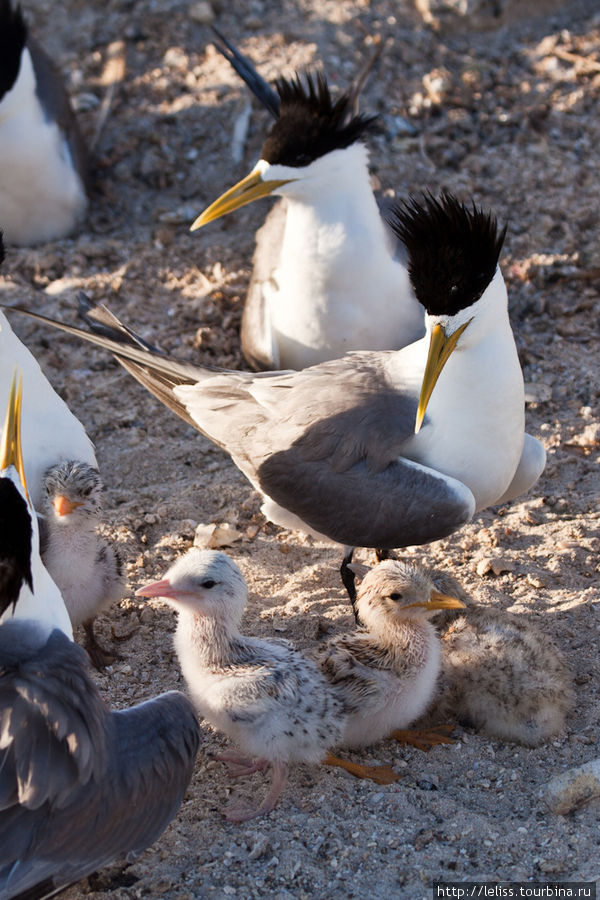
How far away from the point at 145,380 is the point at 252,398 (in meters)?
0.69

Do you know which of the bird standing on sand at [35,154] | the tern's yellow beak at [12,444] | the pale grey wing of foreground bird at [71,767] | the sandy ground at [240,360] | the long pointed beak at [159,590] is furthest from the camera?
the bird standing on sand at [35,154]

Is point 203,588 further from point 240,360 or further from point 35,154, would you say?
point 35,154

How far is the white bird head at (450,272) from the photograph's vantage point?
390 cm

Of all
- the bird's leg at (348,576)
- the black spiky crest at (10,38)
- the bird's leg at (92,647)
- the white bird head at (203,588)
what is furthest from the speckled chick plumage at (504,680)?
the black spiky crest at (10,38)

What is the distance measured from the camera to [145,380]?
16.6ft

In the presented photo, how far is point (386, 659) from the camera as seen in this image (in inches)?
152

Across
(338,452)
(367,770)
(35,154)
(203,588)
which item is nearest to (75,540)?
(203,588)

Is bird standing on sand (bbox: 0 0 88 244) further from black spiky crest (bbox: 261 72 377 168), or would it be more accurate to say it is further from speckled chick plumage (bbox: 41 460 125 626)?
speckled chick plumage (bbox: 41 460 125 626)

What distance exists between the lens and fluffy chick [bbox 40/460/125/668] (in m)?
3.98

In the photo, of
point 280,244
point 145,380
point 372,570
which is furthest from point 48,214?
point 372,570

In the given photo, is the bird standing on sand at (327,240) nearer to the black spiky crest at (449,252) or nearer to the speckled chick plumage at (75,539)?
the black spiky crest at (449,252)

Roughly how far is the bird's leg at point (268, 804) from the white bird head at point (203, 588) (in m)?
0.50

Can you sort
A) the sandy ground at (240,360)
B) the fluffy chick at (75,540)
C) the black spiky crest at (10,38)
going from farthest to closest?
the black spiky crest at (10,38) < the fluffy chick at (75,540) < the sandy ground at (240,360)

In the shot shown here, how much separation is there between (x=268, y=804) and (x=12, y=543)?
120 centimetres
